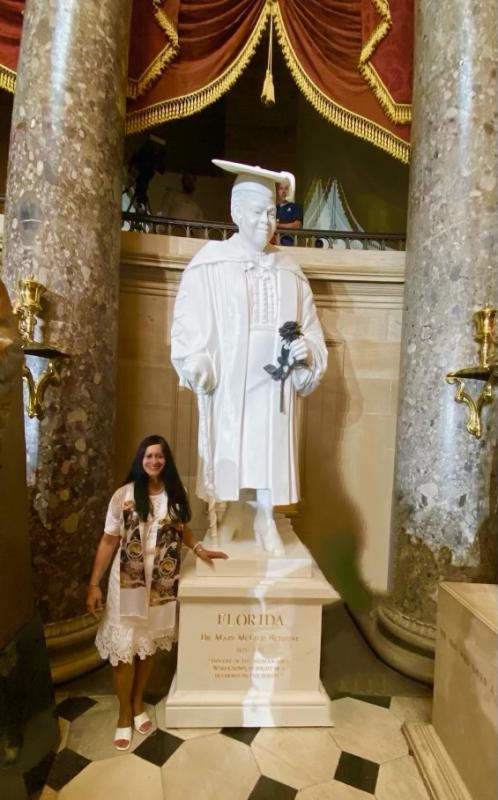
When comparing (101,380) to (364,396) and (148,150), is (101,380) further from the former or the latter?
(148,150)

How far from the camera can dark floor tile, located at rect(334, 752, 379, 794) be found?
1596 millimetres

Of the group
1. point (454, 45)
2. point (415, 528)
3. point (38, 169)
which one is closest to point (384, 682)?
point (415, 528)

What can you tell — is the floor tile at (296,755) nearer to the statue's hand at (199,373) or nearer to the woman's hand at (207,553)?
the woman's hand at (207,553)

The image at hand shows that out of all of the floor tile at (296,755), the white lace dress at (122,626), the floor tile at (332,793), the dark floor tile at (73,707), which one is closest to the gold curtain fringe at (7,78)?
the white lace dress at (122,626)

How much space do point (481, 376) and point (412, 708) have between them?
150 cm

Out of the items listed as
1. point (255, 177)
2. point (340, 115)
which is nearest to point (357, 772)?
point (255, 177)

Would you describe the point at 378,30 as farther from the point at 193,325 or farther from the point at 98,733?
the point at 98,733

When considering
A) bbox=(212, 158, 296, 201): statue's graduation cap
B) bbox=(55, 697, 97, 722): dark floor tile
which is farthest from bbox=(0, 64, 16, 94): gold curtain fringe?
bbox=(55, 697, 97, 722): dark floor tile

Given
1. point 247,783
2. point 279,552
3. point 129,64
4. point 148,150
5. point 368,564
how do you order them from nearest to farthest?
point 247,783 < point 279,552 < point 129,64 < point 368,564 < point 148,150

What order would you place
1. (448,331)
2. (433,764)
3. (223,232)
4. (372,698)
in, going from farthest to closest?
(223,232) < (448,331) < (372,698) < (433,764)

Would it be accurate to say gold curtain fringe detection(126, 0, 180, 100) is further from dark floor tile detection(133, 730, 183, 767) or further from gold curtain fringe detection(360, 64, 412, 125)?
dark floor tile detection(133, 730, 183, 767)

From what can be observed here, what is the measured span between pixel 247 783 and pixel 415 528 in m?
1.37

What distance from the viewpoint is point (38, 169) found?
227 cm

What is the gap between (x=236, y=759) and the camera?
5.48ft
